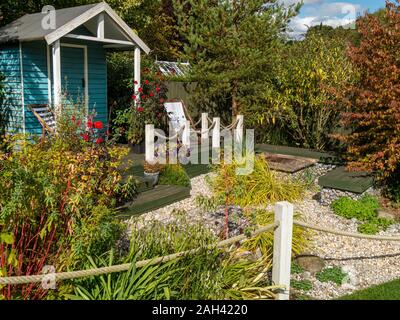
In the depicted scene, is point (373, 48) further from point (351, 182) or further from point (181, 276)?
point (181, 276)

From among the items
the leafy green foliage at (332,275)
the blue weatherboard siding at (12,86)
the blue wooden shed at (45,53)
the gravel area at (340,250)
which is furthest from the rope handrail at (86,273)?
the blue weatherboard siding at (12,86)

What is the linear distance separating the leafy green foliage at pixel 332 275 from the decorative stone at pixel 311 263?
73mm

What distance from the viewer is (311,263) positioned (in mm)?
5172

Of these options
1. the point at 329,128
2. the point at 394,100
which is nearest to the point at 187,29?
the point at 329,128

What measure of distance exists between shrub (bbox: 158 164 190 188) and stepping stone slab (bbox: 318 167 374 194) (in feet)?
7.85

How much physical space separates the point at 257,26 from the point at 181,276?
7913mm

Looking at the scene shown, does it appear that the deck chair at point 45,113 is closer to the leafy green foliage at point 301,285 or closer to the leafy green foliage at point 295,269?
the leafy green foliage at point 295,269

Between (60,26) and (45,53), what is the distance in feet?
4.39

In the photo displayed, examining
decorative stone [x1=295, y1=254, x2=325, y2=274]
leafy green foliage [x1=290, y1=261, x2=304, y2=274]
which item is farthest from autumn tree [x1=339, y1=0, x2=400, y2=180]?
leafy green foliage [x1=290, y1=261, x2=304, y2=274]

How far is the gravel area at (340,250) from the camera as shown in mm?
4848

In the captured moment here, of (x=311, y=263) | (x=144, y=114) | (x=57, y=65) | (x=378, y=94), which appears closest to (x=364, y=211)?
(x=378, y=94)

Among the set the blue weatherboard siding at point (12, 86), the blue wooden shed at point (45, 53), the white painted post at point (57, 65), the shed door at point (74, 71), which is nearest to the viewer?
the white painted post at point (57, 65)
